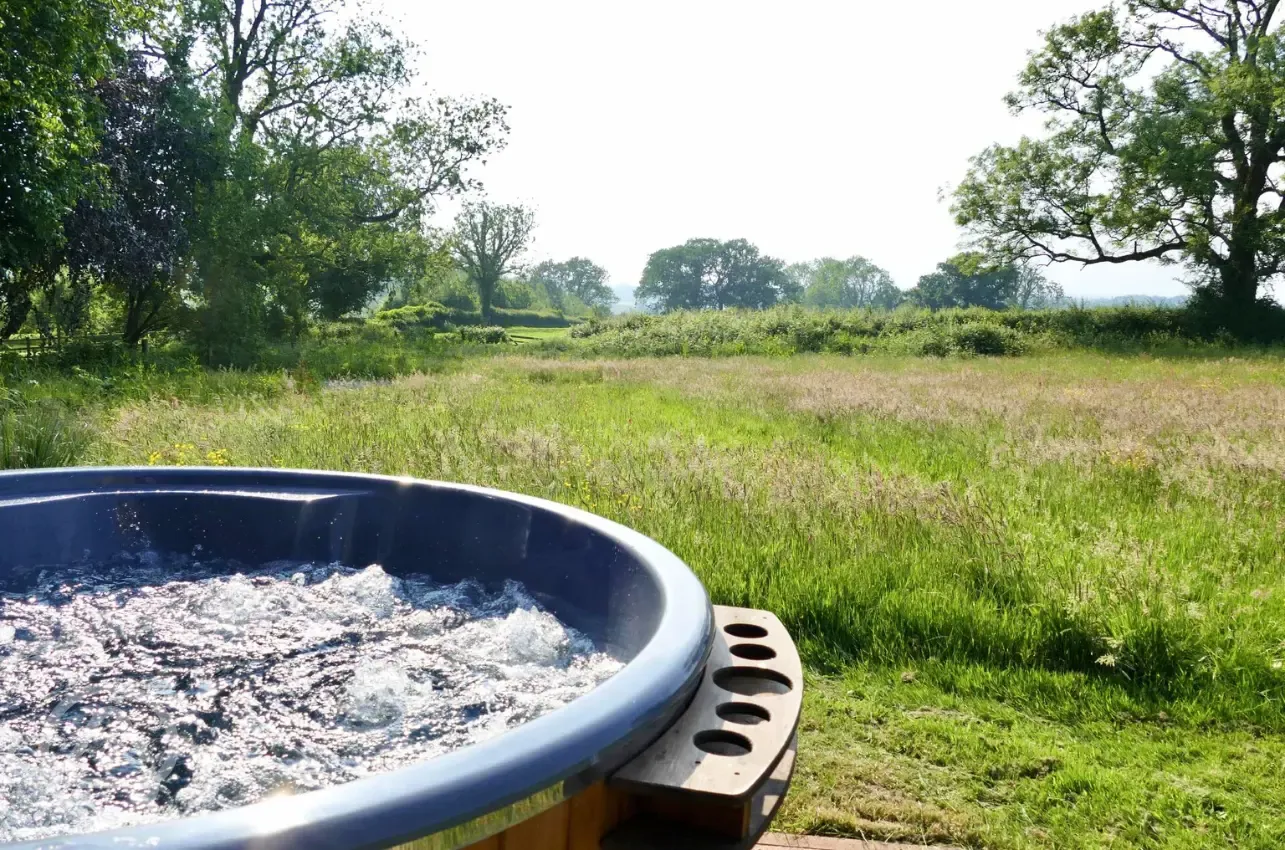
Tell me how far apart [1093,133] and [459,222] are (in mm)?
41342

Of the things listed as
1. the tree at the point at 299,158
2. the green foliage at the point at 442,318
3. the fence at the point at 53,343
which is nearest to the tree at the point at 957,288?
the green foliage at the point at 442,318

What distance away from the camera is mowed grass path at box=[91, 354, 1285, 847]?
2.21 meters

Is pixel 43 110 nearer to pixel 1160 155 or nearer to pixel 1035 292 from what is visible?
pixel 1160 155

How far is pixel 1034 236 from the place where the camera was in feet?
82.0

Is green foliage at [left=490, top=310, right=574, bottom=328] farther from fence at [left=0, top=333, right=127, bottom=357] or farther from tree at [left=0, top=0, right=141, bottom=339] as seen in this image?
tree at [left=0, top=0, right=141, bottom=339]

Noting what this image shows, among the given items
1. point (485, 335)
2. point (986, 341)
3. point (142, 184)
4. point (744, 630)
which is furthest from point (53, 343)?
point (986, 341)

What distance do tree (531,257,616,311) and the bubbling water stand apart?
333ft

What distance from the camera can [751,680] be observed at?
1.59m

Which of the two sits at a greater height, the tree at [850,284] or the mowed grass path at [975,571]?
the tree at [850,284]

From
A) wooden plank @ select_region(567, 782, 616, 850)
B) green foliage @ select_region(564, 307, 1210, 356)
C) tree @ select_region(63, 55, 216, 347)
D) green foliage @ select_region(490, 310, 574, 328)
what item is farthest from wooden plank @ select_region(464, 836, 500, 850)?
green foliage @ select_region(490, 310, 574, 328)

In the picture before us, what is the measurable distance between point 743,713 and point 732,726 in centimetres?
9

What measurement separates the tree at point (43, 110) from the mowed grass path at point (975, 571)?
3.83 metres

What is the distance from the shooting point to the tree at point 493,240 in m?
54.9

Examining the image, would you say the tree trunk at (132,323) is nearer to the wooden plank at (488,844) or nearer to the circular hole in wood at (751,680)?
the circular hole in wood at (751,680)
